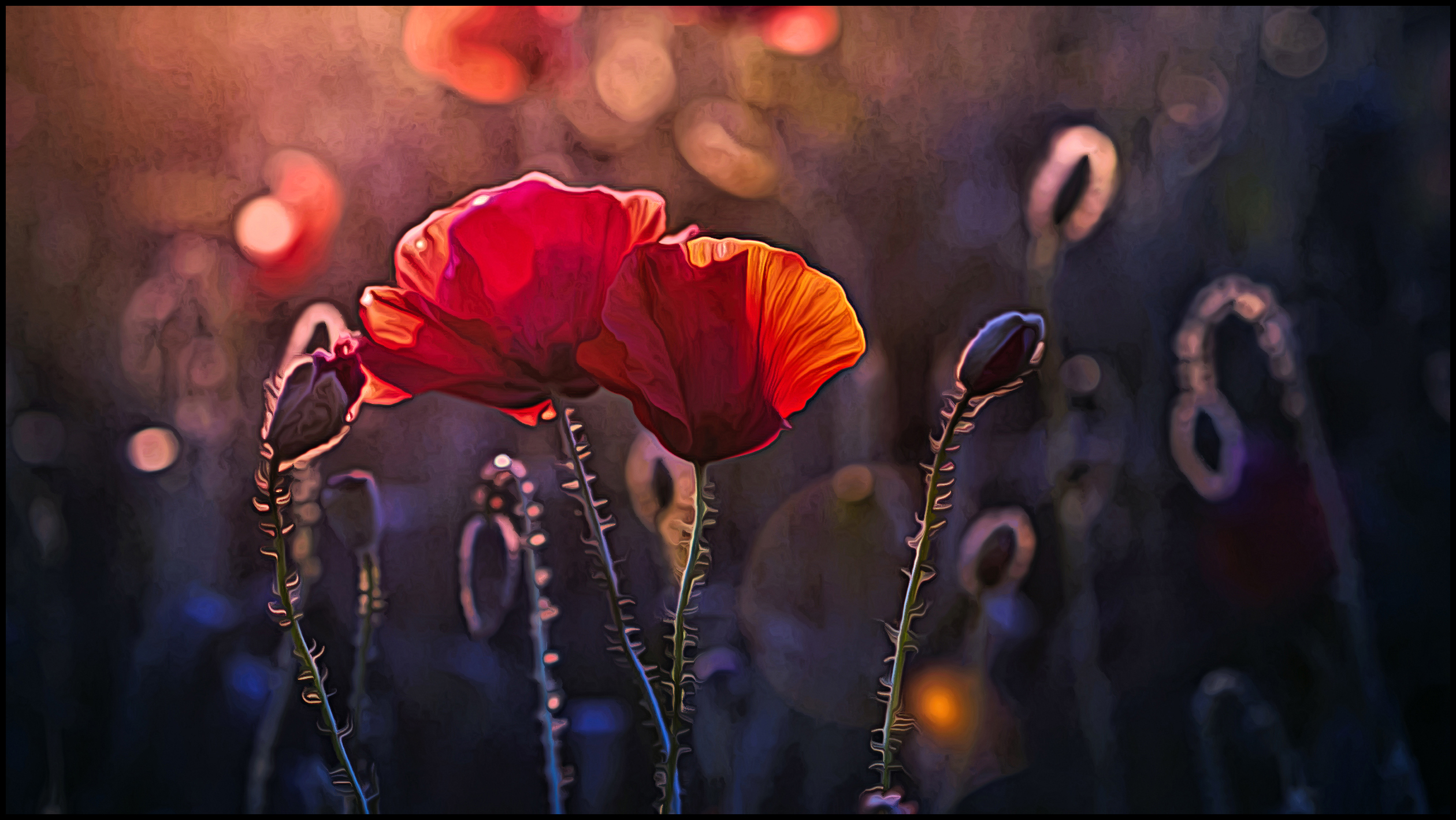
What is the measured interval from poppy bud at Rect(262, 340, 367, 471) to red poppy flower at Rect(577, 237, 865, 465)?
0.05 metres

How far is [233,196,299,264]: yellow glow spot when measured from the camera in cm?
47

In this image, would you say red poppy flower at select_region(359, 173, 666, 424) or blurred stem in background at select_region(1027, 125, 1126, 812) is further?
blurred stem in background at select_region(1027, 125, 1126, 812)

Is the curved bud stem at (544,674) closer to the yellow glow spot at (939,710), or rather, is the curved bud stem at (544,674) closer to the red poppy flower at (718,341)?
the red poppy flower at (718,341)

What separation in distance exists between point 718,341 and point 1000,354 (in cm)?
6

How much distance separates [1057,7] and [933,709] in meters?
0.47

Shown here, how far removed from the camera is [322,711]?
0.16 metres

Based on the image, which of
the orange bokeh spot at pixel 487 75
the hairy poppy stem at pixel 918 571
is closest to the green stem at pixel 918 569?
the hairy poppy stem at pixel 918 571


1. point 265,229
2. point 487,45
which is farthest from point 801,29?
point 265,229

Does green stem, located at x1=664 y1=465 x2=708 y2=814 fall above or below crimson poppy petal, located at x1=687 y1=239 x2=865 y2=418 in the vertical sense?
below

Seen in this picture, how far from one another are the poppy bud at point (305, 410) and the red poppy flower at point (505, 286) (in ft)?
0.07

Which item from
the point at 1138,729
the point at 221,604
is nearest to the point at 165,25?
the point at 221,604

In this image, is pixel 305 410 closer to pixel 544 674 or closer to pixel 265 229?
pixel 544 674

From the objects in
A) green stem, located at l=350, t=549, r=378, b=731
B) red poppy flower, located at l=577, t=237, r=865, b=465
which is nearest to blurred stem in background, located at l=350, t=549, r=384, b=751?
green stem, located at l=350, t=549, r=378, b=731

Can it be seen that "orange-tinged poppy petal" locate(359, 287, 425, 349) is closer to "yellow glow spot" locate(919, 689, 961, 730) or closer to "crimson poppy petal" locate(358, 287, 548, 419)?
"crimson poppy petal" locate(358, 287, 548, 419)
